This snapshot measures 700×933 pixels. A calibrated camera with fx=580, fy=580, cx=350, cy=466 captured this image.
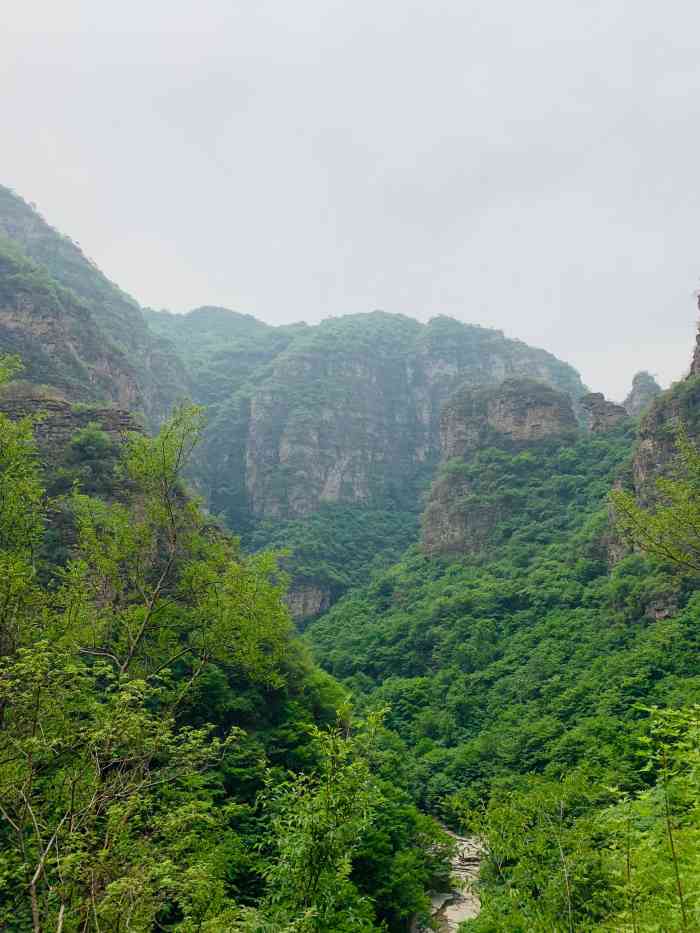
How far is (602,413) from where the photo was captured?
59438mm

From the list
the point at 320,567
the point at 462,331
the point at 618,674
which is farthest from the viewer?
the point at 462,331

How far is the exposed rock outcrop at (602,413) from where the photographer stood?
58750 mm

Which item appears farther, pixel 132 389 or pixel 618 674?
pixel 132 389

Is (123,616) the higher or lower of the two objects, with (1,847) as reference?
higher

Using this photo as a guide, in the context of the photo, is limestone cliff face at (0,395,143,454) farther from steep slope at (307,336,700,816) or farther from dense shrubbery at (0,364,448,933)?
steep slope at (307,336,700,816)

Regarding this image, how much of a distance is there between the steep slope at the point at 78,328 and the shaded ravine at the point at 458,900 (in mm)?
36055

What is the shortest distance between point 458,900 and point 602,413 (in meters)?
49.0

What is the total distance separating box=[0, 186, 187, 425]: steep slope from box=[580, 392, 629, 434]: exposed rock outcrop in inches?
1820

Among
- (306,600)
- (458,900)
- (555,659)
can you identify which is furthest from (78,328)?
(458,900)

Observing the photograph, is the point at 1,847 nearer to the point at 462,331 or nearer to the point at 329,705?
the point at 329,705

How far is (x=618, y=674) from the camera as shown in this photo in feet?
87.7

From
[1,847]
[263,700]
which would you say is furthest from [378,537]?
[1,847]

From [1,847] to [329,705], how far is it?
49.4 feet

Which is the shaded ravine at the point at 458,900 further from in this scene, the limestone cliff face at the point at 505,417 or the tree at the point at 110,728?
the limestone cliff face at the point at 505,417
